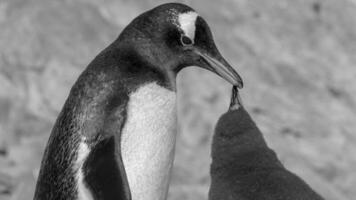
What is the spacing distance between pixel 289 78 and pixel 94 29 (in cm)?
109

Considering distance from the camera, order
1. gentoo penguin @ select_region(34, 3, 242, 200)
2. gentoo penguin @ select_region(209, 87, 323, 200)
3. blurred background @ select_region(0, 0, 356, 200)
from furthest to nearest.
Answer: blurred background @ select_region(0, 0, 356, 200), gentoo penguin @ select_region(209, 87, 323, 200), gentoo penguin @ select_region(34, 3, 242, 200)

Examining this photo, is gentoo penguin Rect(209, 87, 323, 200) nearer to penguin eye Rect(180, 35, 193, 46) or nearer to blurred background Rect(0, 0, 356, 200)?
penguin eye Rect(180, 35, 193, 46)

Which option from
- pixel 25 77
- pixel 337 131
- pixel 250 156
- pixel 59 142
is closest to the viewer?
pixel 59 142

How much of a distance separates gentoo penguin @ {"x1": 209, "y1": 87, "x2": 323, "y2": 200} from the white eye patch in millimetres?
224

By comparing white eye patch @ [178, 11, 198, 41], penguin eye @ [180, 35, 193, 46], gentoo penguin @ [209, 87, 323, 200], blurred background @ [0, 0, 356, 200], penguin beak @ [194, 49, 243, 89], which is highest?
blurred background @ [0, 0, 356, 200]

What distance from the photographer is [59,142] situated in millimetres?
1896

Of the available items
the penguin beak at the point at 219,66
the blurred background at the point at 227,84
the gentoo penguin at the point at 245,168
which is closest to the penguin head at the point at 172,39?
the penguin beak at the point at 219,66

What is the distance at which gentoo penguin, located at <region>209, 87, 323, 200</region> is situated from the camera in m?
1.98

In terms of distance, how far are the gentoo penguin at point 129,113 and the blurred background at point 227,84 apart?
7.55ft

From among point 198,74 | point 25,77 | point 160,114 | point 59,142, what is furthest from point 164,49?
point 25,77

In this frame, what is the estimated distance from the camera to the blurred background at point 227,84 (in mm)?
4238

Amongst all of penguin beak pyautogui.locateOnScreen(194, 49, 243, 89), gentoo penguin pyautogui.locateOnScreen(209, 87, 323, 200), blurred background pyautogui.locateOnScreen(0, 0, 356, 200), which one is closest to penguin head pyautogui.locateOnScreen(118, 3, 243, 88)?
penguin beak pyautogui.locateOnScreen(194, 49, 243, 89)

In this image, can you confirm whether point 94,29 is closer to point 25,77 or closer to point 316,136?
point 25,77

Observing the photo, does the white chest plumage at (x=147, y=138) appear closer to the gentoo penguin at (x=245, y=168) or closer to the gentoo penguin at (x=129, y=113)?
the gentoo penguin at (x=129, y=113)
